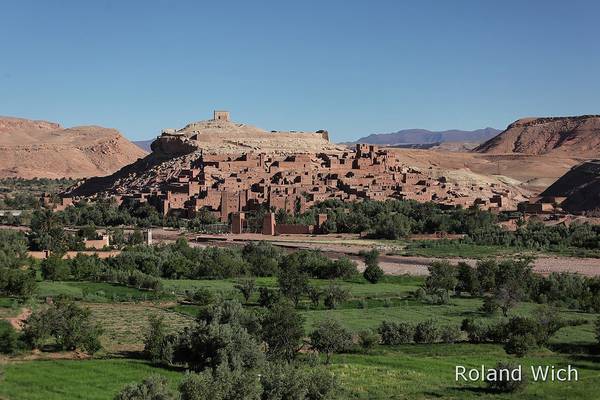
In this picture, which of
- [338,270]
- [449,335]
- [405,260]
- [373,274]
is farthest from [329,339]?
[405,260]

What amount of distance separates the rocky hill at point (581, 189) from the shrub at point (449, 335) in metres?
38.9

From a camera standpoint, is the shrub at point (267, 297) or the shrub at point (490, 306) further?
the shrub at point (267, 297)

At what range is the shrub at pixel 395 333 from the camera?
71.3 ft

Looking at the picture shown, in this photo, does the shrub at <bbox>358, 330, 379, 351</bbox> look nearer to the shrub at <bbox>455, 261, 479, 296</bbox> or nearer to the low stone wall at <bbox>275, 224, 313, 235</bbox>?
the shrub at <bbox>455, 261, 479, 296</bbox>

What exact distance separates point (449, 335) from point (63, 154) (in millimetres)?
97596

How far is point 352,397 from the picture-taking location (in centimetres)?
1573

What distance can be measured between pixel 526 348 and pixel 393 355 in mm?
3053

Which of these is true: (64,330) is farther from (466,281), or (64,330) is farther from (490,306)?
(466,281)

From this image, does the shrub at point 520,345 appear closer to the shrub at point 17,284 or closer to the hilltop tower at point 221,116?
the shrub at point 17,284

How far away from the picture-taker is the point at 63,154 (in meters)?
113

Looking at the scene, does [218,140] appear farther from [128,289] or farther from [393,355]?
[393,355]

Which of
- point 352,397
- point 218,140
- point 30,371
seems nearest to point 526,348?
point 352,397

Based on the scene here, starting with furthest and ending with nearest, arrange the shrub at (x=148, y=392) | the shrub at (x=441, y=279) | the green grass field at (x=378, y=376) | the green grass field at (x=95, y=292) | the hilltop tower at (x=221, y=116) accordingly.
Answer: the hilltop tower at (x=221, y=116), the shrub at (x=441, y=279), the green grass field at (x=95, y=292), the green grass field at (x=378, y=376), the shrub at (x=148, y=392)

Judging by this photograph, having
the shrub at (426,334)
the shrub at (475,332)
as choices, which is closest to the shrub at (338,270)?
the shrub at (475,332)
